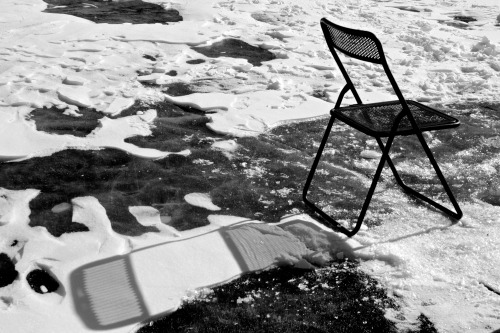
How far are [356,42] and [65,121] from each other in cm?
225

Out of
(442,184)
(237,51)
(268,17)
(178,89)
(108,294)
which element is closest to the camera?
(108,294)

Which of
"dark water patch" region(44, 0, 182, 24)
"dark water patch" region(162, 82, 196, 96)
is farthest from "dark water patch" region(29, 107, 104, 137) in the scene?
"dark water patch" region(44, 0, 182, 24)

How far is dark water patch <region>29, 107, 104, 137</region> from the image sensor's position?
13.8 ft

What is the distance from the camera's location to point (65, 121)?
4336 mm

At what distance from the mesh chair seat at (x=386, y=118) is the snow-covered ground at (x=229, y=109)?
0.54 m

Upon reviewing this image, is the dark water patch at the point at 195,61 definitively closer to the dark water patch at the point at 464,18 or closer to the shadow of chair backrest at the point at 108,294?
the shadow of chair backrest at the point at 108,294

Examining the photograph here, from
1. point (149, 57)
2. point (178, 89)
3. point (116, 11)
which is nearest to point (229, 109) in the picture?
point (178, 89)

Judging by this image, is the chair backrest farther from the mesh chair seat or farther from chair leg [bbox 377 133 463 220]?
chair leg [bbox 377 133 463 220]

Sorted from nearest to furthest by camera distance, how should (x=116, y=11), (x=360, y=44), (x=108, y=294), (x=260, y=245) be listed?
(x=108, y=294) → (x=360, y=44) → (x=260, y=245) → (x=116, y=11)

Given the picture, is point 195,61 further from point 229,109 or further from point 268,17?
point 268,17

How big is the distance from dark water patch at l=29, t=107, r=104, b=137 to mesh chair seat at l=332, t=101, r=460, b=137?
72.2 inches

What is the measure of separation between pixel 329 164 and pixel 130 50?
2.66 metres

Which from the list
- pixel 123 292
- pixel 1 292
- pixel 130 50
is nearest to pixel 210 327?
pixel 123 292

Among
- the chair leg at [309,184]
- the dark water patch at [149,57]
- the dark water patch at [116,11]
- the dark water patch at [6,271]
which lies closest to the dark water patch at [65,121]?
the dark water patch at [149,57]
